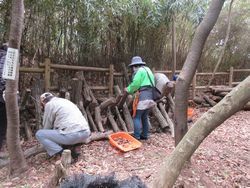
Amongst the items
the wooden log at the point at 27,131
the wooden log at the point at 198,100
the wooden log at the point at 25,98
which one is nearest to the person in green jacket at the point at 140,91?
the wooden log at the point at 25,98

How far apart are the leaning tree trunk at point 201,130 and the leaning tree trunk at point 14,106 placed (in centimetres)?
214

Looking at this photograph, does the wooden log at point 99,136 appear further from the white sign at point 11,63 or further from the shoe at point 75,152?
the white sign at point 11,63

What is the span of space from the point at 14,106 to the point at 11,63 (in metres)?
0.52

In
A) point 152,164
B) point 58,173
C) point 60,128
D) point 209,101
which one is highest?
point 209,101

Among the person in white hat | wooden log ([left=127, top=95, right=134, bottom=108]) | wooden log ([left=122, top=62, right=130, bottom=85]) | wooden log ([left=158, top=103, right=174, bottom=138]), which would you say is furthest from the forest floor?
wooden log ([left=122, top=62, right=130, bottom=85])

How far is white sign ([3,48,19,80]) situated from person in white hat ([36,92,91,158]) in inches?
33.5

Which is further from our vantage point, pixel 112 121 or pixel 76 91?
pixel 112 121

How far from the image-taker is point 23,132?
5387 millimetres

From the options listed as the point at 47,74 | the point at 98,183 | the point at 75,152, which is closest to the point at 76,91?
the point at 47,74

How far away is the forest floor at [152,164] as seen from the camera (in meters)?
3.72

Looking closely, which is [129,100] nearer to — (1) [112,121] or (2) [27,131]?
(1) [112,121]

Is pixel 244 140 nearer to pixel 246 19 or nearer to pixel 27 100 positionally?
pixel 27 100

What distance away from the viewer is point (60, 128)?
13.8ft

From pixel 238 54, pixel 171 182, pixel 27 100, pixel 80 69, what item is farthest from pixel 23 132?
pixel 238 54
